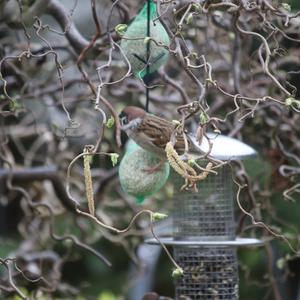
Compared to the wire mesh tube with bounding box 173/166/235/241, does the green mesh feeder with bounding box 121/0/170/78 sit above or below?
above

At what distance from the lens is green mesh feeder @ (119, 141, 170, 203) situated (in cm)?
361

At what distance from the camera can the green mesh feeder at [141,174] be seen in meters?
3.61

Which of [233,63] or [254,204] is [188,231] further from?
[233,63]

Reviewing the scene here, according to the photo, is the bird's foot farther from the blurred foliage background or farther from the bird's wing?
the blurred foliage background

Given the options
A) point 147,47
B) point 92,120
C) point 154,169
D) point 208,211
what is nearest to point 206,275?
point 208,211

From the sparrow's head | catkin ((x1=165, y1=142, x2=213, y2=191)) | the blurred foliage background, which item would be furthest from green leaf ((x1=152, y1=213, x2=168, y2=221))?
the blurred foliage background

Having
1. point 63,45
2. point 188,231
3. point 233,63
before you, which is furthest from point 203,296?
point 63,45

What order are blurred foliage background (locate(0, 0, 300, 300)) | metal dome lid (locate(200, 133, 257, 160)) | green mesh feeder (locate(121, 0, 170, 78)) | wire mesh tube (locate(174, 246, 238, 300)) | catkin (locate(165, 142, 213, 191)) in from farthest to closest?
blurred foliage background (locate(0, 0, 300, 300))
wire mesh tube (locate(174, 246, 238, 300))
metal dome lid (locate(200, 133, 257, 160))
green mesh feeder (locate(121, 0, 170, 78))
catkin (locate(165, 142, 213, 191))

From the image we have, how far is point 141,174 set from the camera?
3613 mm

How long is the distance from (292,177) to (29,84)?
1277mm

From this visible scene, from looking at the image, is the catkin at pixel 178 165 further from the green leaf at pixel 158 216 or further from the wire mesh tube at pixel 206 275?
the wire mesh tube at pixel 206 275

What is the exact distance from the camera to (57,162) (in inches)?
197

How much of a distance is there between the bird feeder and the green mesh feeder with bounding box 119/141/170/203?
32 cm

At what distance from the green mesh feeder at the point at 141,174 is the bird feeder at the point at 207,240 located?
1.05ft
